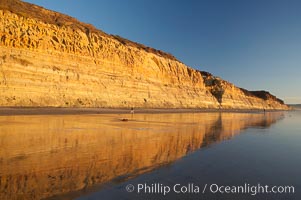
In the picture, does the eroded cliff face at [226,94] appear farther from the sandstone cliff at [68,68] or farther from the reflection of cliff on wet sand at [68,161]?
the reflection of cliff on wet sand at [68,161]

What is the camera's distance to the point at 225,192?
13.8ft

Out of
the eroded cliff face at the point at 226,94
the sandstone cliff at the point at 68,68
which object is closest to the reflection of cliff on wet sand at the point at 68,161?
the sandstone cliff at the point at 68,68

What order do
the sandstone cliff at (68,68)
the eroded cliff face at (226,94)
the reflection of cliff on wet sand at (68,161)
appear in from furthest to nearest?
1. the eroded cliff face at (226,94)
2. the sandstone cliff at (68,68)
3. the reflection of cliff on wet sand at (68,161)

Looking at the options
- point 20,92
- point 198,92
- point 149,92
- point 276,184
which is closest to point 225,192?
point 276,184

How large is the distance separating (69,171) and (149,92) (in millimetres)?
36611

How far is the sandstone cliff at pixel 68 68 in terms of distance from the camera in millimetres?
23172

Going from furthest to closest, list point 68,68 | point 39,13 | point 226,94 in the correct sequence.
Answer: point 226,94, point 39,13, point 68,68

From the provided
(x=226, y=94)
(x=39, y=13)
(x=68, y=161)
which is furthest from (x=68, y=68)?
(x=226, y=94)

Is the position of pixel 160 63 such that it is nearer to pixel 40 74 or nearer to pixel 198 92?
pixel 198 92

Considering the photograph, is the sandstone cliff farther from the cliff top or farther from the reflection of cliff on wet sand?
the reflection of cliff on wet sand

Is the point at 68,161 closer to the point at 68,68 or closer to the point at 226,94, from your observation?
the point at 68,68

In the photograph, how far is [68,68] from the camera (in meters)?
28.2

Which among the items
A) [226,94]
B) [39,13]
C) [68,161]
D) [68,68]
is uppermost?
[39,13]

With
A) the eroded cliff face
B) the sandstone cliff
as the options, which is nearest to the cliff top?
the sandstone cliff
